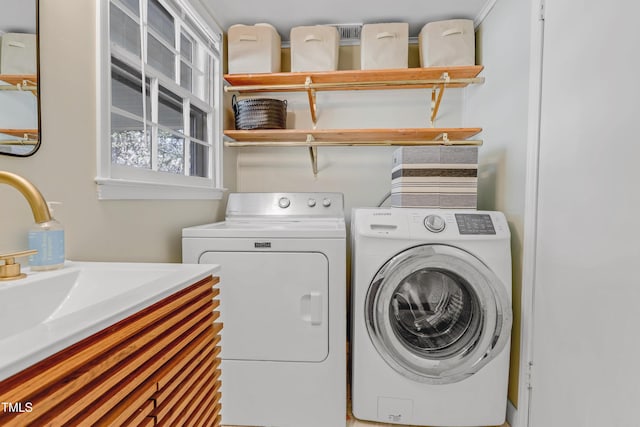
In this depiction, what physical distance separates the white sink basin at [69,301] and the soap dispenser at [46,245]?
0.09ft

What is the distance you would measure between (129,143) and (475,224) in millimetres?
1657

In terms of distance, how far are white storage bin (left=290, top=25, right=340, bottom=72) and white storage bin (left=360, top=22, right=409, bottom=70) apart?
9.0 inches

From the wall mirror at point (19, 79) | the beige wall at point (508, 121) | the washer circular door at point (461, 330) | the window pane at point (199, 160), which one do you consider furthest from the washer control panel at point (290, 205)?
the wall mirror at point (19, 79)

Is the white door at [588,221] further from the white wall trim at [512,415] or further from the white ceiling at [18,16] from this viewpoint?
the white ceiling at [18,16]

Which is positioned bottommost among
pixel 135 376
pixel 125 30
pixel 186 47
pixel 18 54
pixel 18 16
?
pixel 135 376

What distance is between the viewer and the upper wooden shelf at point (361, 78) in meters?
1.96

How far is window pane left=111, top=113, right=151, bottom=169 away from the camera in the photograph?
4.39 feet

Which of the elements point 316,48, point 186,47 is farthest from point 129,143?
point 316,48

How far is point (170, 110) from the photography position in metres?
1.78

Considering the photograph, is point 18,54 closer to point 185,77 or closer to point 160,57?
point 160,57

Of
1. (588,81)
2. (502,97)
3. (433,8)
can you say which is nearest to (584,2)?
(588,81)

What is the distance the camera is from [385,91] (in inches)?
95.2

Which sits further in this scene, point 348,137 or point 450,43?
point 348,137

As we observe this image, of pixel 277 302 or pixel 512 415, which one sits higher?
pixel 277 302
